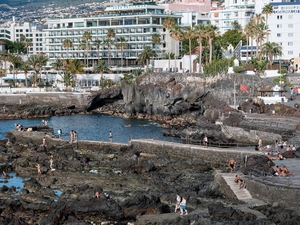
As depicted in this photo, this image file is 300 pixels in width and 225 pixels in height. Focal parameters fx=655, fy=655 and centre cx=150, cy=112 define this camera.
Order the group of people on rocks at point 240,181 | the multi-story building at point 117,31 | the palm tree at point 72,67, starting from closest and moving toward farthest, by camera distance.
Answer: the group of people on rocks at point 240,181, the palm tree at point 72,67, the multi-story building at point 117,31

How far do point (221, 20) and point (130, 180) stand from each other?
98.9 meters

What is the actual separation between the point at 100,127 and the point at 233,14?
68831 mm

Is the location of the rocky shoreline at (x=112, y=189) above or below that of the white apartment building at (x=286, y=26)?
below

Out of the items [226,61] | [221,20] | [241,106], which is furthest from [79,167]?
[221,20]

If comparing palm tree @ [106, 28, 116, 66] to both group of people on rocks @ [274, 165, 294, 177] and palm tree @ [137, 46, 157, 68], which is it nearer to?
palm tree @ [137, 46, 157, 68]

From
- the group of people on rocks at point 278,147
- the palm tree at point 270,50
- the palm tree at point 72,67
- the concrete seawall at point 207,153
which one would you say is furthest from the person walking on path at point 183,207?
the palm tree at point 72,67

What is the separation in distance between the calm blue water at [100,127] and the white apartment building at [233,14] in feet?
183

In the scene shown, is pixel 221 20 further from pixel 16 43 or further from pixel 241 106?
pixel 241 106

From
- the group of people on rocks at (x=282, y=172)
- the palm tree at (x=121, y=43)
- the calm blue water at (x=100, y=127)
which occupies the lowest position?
the calm blue water at (x=100, y=127)

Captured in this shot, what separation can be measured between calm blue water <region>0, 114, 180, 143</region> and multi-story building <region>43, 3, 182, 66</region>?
34.3 m

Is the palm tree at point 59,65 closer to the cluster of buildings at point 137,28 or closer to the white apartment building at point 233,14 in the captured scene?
the cluster of buildings at point 137,28

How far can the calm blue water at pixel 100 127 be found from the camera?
67500 mm

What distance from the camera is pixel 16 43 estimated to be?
169625 mm

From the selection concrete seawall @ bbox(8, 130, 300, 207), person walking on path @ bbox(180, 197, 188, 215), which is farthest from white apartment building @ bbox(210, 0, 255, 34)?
person walking on path @ bbox(180, 197, 188, 215)
